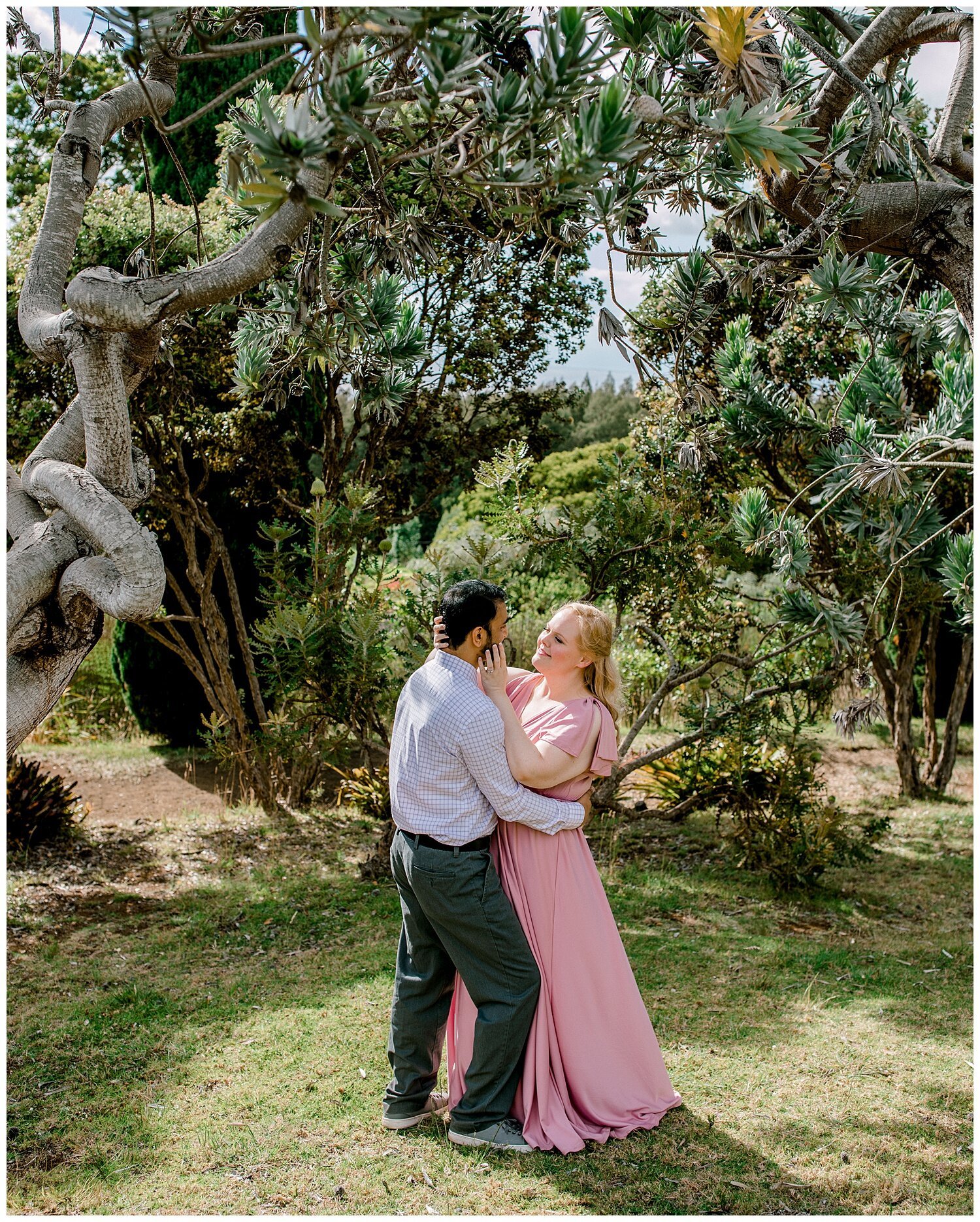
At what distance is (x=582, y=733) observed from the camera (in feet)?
11.7

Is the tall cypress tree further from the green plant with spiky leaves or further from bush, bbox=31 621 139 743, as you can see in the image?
bush, bbox=31 621 139 743

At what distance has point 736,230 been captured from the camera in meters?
3.57

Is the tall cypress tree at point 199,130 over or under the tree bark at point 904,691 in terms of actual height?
over

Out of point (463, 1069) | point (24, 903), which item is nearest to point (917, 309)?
point (463, 1069)

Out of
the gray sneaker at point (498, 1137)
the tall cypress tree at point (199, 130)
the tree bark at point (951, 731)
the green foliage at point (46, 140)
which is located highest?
the green foliage at point (46, 140)

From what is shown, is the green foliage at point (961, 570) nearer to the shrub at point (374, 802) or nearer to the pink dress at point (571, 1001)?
the pink dress at point (571, 1001)

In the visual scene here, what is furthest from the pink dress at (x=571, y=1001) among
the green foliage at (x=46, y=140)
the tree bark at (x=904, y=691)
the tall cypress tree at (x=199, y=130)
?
the green foliage at (x=46, y=140)

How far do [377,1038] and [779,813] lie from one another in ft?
10.3

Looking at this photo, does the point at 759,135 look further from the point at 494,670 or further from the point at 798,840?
the point at 798,840

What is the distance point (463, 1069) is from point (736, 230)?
312 centimetres

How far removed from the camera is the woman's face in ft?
12.1

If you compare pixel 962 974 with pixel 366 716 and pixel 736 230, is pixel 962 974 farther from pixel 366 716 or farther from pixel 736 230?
pixel 736 230

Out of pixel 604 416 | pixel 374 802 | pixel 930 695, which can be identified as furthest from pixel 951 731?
pixel 604 416

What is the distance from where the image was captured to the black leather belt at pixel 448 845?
342cm
